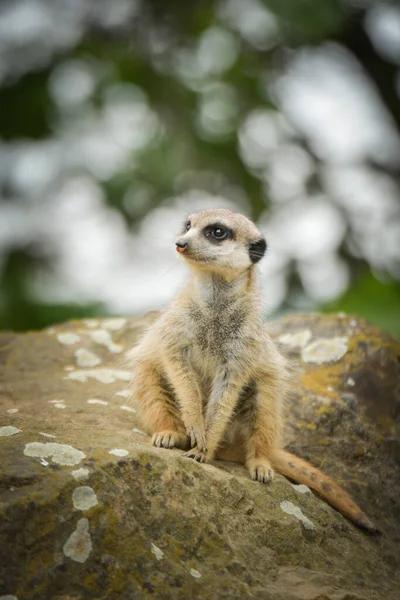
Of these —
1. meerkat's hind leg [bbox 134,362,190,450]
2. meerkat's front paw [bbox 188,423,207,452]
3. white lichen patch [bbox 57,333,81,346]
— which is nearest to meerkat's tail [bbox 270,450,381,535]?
meerkat's front paw [bbox 188,423,207,452]

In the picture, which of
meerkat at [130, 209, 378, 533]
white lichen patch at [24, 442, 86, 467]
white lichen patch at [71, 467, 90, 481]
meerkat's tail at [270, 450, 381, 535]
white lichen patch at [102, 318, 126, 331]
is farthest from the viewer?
white lichen patch at [102, 318, 126, 331]

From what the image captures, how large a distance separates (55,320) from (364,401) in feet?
10.2

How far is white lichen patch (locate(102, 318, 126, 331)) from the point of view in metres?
5.94

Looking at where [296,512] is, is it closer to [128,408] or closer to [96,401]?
[128,408]

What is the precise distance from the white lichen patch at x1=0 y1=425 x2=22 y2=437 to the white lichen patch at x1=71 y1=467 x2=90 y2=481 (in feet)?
1.62

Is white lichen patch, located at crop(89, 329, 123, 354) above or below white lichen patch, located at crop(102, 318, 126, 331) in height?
below

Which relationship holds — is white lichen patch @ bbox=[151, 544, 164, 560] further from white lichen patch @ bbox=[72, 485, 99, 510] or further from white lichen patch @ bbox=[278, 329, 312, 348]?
white lichen patch @ bbox=[278, 329, 312, 348]

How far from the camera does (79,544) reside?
2814 mm

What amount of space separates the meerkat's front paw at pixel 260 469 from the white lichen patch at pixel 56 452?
1.08m

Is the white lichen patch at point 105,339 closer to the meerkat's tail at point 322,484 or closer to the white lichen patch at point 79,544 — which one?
the meerkat's tail at point 322,484

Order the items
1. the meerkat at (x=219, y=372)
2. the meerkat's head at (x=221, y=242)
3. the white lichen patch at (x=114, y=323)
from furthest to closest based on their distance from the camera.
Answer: the white lichen patch at (x=114, y=323) → the meerkat's head at (x=221, y=242) → the meerkat at (x=219, y=372)

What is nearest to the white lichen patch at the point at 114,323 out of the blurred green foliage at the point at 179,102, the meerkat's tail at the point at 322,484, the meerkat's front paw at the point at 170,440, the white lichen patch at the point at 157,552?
the blurred green foliage at the point at 179,102

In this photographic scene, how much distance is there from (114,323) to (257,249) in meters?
1.73

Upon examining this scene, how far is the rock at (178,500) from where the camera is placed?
9.18 ft
